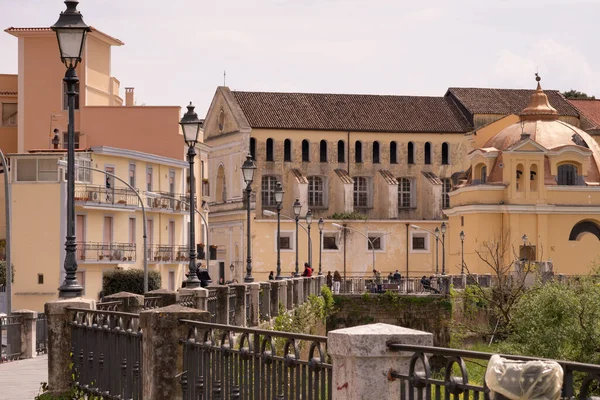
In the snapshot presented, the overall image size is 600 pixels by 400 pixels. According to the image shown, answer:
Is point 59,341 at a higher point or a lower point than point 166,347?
lower

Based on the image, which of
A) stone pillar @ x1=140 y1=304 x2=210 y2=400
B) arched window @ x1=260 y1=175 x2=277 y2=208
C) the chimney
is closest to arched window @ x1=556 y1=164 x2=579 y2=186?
arched window @ x1=260 y1=175 x2=277 y2=208

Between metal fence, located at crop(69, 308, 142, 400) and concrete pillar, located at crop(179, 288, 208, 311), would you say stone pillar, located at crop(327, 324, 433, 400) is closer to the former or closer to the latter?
metal fence, located at crop(69, 308, 142, 400)

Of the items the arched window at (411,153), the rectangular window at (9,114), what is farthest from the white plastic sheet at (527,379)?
the arched window at (411,153)

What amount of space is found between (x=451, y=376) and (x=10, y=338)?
20811 millimetres

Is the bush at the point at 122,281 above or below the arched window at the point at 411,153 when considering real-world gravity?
below

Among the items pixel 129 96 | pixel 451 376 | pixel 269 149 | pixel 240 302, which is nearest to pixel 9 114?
pixel 129 96

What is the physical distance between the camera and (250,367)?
11.2 metres

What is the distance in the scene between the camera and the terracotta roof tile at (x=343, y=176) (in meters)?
98.2

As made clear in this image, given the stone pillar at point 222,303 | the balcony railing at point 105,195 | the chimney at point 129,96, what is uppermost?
the chimney at point 129,96

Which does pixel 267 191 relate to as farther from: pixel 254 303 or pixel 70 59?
pixel 70 59

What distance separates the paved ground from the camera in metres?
18.6

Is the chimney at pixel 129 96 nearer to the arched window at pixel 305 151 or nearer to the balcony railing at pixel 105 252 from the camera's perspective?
the arched window at pixel 305 151

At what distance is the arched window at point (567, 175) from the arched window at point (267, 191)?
2189 cm

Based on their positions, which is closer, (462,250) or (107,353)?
(107,353)
